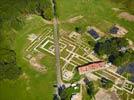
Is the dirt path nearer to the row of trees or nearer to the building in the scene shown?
the row of trees

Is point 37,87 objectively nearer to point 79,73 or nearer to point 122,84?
point 79,73

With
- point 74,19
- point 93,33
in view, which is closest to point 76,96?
point 93,33

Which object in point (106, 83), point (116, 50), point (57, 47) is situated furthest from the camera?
point (57, 47)

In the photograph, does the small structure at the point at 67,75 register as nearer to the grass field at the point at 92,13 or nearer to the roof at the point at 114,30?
the grass field at the point at 92,13

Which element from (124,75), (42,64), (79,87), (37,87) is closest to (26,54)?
(42,64)

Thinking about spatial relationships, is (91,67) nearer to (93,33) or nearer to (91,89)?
(91,89)

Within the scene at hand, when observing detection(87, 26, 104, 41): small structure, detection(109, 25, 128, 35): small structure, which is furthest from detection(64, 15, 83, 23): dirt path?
detection(109, 25, 128, 35): small structure

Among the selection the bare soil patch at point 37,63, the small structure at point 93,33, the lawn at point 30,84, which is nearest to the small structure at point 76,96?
the lawn at point 30,84
